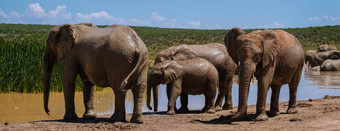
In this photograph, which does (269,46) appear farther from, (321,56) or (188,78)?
(321,56)

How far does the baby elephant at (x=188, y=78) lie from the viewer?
35.9 ft

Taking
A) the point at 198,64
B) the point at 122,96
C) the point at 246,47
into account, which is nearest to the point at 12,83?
the point at 198,64

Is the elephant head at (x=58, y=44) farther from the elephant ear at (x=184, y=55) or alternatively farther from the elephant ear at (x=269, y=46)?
the elephant ear at (x=184, y=55)

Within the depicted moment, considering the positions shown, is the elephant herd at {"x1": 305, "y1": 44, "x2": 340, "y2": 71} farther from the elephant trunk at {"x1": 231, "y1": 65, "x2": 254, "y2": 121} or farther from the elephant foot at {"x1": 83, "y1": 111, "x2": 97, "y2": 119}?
the elephant foot at {"x1": 83, "y1": 111, "x2": 97, "y2": 119}

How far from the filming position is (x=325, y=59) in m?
33.4

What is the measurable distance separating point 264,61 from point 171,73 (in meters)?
2.43

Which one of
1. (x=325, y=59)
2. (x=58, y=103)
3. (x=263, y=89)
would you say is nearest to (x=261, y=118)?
(x=263, y=89)

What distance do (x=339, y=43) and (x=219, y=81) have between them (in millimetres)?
45270

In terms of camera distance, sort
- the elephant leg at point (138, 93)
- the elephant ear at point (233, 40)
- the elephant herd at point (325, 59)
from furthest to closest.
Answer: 1. the elephant herd at point (325, 59)
2. the elephant ear at point (233, 40)
3. the elephant leg at point (138, 93)

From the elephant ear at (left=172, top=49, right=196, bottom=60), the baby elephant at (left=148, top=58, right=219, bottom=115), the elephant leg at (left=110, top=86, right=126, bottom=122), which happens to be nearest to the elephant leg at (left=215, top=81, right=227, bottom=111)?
the baby elephant at (left=148, top=58, right=219, bottom=115)

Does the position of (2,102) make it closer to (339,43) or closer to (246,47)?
(246,47)

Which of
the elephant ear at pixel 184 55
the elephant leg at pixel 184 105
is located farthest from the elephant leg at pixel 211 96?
the elephant ear at pixel 184 55

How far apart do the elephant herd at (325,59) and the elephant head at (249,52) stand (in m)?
21.5

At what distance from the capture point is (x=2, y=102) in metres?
13.2
